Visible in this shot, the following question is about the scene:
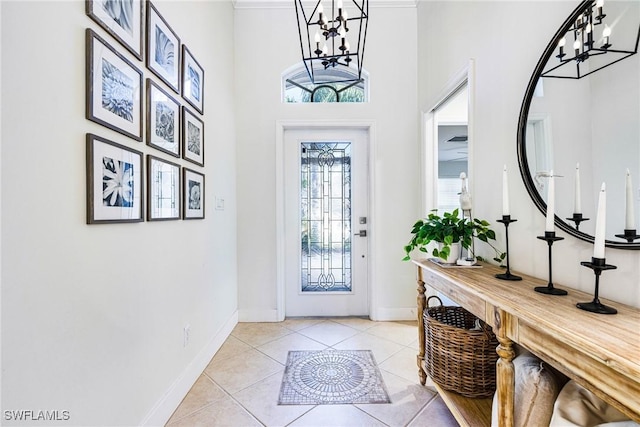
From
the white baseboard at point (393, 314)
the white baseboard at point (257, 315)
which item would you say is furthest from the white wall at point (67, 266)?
the white baseboard at point (393, 314)

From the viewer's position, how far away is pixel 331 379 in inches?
79.4

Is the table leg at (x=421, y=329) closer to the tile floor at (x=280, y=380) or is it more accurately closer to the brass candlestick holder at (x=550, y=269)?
the tile floor at (x=280, y=380)

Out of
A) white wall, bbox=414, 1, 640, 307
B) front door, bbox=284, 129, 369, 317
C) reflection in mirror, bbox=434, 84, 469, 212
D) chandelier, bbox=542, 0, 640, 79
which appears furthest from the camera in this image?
front door, bbox=284, 129, 369, 317

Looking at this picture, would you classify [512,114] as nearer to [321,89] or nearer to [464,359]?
[464,359]

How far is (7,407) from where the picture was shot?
83 centimetres

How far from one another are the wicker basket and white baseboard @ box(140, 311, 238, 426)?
1499mm

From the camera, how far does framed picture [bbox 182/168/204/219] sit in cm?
196

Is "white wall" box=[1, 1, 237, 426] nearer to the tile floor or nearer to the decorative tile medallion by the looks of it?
the tile floor

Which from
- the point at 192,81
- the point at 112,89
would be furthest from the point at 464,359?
the point at 192,81

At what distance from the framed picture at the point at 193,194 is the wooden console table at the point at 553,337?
1.64m

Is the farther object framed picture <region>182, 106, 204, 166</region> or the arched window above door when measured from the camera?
the arched window above door

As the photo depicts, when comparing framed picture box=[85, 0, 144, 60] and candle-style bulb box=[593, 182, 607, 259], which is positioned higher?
framed picture box=[85, 0, 144, 60]

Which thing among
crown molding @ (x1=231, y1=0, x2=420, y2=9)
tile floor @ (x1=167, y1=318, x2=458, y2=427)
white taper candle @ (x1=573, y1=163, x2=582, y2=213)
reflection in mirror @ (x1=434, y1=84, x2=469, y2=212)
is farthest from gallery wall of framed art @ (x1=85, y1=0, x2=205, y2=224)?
reflection in mirror @ (x1=434, y1=84, x2=469, y2=212)

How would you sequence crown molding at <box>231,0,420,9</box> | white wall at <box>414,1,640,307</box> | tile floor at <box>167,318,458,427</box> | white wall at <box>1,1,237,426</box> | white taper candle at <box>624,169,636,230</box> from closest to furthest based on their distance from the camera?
white wall at <box>1,1,237,426</box> < white taper candle at <box>624,169,636,230</box> < white wall at <box>414,1,640,307</box> < tile floor at <box>167,318,458,427</box> < crown molding at <box>231,0,420,9</box>
